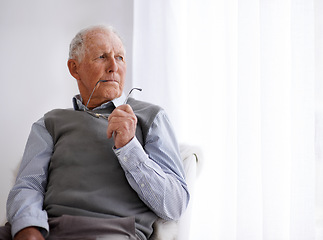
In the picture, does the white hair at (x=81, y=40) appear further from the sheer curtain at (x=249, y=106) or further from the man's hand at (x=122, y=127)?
the sheer curtain at (x=249, y=106)

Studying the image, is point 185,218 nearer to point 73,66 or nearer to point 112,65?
point 112,65

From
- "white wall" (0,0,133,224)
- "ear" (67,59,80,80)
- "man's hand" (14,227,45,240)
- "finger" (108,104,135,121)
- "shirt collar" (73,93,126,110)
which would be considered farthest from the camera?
"white wall" (0,0,133,224)

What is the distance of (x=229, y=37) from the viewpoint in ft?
6.13

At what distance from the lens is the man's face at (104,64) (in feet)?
5.08

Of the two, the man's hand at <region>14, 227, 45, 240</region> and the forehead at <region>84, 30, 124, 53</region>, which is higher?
the forehead at <region>84, 30, 124, 53</region>

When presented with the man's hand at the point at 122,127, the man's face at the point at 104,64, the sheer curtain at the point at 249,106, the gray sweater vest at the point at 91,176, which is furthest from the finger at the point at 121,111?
the sheer curtain at the point at 249,106

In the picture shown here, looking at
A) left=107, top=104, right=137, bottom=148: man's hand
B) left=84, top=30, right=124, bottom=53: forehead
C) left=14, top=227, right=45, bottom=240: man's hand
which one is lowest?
left=14, top=227, right=45, bottom=240: man's hand

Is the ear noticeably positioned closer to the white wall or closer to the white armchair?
the white armchair

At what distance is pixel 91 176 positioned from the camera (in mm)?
1349

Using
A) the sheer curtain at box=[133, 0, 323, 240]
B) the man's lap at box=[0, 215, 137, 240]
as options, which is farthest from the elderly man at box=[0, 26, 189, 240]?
the sheer curtain at box=[133, 0, 323, 240]

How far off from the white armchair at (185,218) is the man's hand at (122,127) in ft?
1.00

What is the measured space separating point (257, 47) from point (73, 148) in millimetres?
889

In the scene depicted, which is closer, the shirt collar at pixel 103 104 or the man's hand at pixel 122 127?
the man's hand at pixel 122 127

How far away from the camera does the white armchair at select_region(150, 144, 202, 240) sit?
133cm
